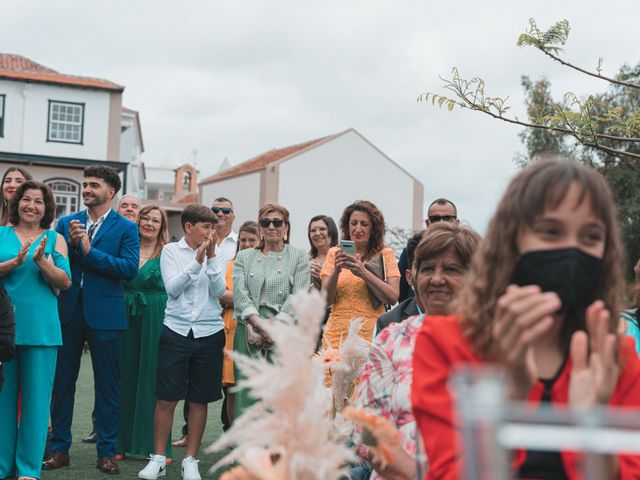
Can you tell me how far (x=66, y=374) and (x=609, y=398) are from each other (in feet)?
18.2

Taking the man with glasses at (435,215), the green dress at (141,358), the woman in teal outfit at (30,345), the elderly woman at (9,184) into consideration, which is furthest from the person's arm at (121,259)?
the man with glasses at (435,215)

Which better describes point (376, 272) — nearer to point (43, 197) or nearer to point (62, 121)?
point (43, 197)

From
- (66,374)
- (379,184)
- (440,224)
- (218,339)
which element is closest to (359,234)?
(218,339)

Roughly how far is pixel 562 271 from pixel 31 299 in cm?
487

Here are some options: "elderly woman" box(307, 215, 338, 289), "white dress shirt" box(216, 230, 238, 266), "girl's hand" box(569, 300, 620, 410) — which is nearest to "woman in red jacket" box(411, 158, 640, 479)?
"girl's hand" box(569, 300, 620, 410)

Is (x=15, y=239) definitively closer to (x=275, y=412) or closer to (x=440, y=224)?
(x=440, y=224)

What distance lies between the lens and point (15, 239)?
6.07 m

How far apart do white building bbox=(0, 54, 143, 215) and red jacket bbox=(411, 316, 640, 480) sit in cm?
3658

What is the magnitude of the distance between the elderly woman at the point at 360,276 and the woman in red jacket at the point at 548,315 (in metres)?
4.26

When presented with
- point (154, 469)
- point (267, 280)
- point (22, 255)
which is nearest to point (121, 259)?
point (22, 255)

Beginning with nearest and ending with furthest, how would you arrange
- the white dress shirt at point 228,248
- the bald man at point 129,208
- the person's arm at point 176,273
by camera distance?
1. the person's arm at point 176,273
2. the bald man at point 129,208
3. the white dress shirt at point 228,248

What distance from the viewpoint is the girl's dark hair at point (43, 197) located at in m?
6.19

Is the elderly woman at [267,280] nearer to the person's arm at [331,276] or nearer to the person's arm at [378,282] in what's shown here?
the person's arm at [331,276]

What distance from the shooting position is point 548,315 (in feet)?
5.47
